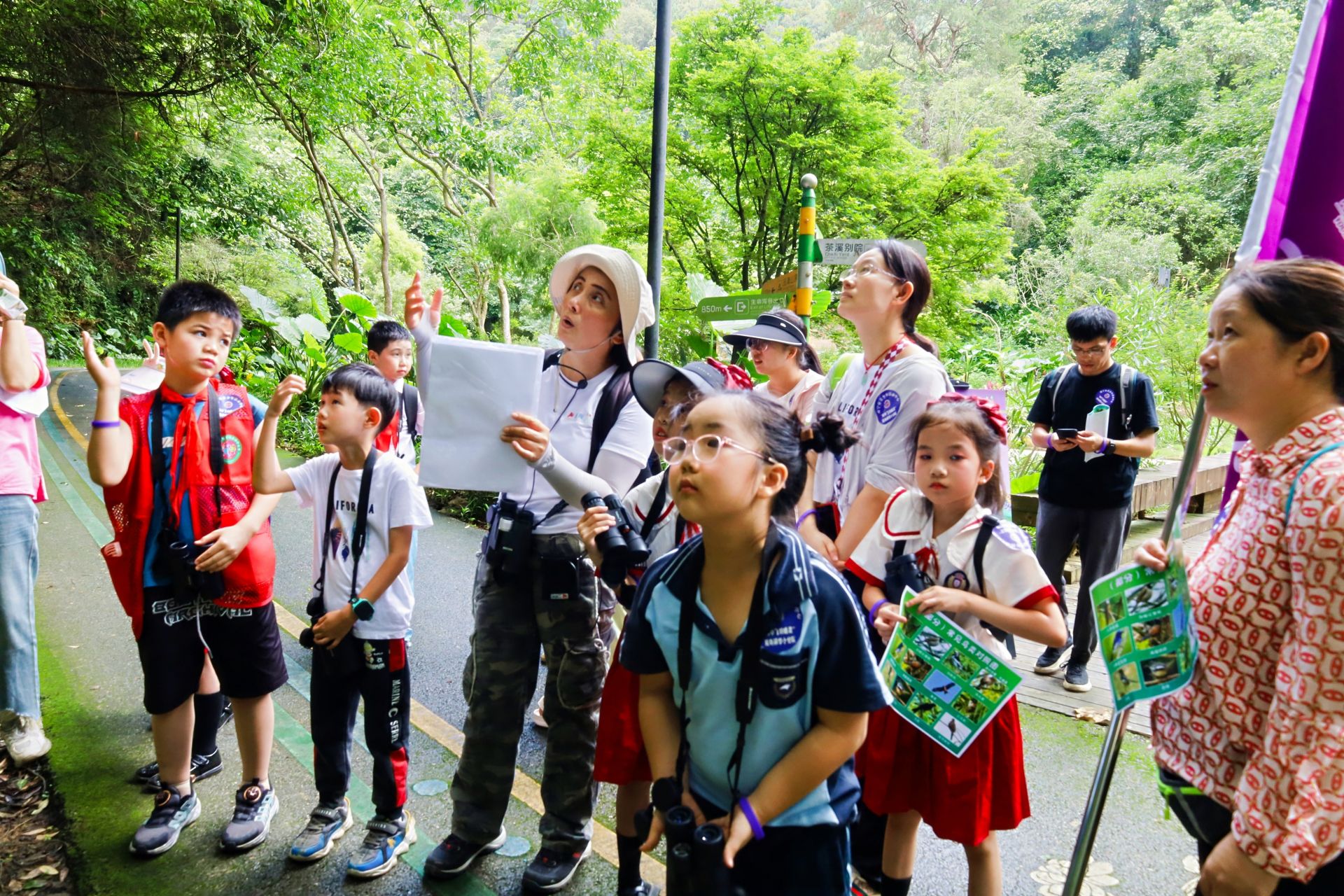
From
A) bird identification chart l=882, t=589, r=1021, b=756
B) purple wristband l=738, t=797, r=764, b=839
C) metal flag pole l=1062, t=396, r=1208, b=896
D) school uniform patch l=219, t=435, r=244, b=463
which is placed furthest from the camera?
Result: school uniform patch l=219, t=435, r=244, b=463

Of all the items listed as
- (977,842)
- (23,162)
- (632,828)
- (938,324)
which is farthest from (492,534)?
(23,162)

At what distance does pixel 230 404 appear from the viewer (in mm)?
2844

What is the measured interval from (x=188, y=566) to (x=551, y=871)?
1568mm

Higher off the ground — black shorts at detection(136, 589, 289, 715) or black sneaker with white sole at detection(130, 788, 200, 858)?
black shorts at detection(136, 589, 289, 715)

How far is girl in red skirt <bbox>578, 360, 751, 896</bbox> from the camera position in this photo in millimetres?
2070

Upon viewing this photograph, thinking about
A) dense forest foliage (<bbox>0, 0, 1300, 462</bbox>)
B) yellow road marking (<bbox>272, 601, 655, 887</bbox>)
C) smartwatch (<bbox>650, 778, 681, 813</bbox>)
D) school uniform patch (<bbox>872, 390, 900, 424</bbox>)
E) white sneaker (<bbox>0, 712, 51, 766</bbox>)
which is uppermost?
dense forest foliage (<bbox>0, 0, 1300, 462</bbox>)

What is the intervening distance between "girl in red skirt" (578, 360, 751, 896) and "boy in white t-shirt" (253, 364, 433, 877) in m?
0.76

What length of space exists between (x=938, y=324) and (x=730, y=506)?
10088 mm

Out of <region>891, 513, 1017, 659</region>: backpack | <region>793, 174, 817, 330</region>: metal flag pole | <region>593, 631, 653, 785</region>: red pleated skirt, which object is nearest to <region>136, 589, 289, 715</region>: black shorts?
<region>593, 631, 653, 785</region>: red pleated skirt

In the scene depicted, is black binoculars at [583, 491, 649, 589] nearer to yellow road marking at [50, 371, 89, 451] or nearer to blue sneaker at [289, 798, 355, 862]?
blue sneaker at [289, 798, 355, 862]

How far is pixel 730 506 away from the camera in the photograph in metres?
1.62

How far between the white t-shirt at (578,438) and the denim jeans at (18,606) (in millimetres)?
2218

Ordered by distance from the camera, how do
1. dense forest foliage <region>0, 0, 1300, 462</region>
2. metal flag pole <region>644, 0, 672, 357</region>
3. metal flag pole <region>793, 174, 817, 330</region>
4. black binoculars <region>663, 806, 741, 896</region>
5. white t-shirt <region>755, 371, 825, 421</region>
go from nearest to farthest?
black binoculars <region>663, 806, 741, 896</region> → white t-shirt <region>755, 371, 825, 421</region> → metal flag pole <region>793, 174, 817, 330</region> → metal flag pole <region>644, 0, 672, 357</region> → dense forest foliage <region>0, 0, 1300, 462</region>

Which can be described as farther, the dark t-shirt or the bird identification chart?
the dark t-shirt
